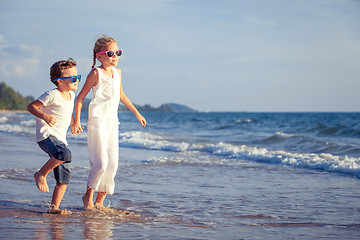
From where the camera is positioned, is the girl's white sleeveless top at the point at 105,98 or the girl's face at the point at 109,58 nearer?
the girl's white sleeveless top at the point at 105,98

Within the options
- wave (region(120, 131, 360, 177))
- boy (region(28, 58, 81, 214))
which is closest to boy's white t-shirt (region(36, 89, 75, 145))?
boy (region(28, 58, 81, 214))

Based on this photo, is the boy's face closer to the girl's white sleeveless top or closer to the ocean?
the girl's white sleeveless top

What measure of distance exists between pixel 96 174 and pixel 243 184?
114 inches

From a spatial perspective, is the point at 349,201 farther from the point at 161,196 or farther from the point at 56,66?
the point at 56,66

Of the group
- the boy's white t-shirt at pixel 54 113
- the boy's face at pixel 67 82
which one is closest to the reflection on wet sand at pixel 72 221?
the boy's white t-shirt at pixel 54 113

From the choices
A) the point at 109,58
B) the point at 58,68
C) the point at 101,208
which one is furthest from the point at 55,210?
the point at 109,58

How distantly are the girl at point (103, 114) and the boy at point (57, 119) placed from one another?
0.13 m

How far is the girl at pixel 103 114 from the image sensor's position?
3957mm

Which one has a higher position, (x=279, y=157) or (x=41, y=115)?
(x=41, y=115)

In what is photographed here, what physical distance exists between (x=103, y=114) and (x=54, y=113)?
18.6 inches

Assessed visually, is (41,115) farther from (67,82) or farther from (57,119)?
(67,82)

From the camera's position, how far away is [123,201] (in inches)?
187

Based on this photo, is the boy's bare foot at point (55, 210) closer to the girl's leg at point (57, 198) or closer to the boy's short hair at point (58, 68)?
the girl's leg at point (57, 198)

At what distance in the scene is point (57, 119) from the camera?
12.4ft
